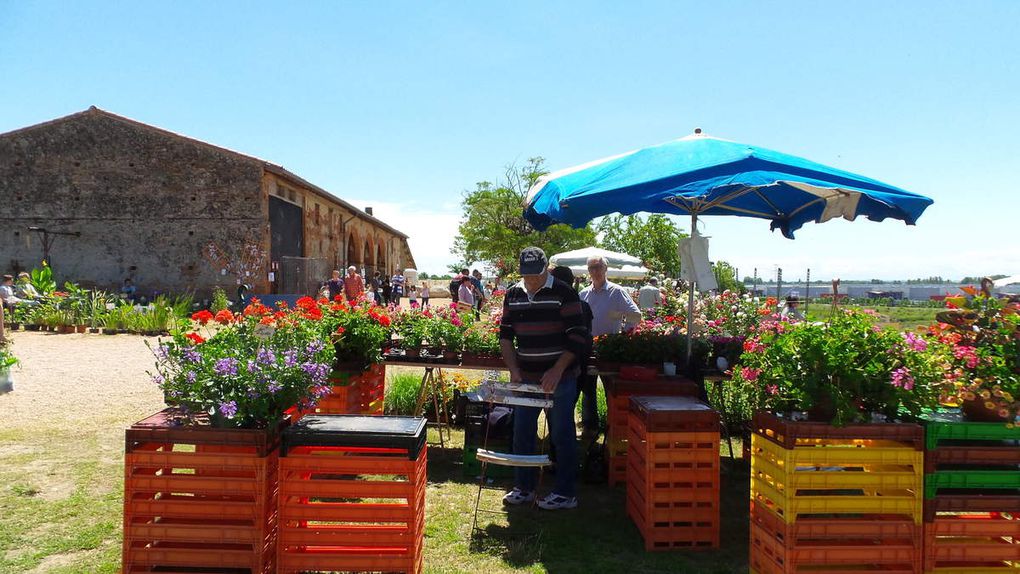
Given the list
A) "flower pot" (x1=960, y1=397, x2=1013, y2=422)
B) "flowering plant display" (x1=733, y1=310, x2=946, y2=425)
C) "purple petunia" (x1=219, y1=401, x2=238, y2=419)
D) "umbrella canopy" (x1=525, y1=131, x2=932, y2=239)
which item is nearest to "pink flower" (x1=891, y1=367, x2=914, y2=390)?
"flowering plant display" (x1=733, y1=310, x2=946, y2=425)

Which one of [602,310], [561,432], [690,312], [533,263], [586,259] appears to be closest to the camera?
[533,263]

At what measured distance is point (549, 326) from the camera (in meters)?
4.02

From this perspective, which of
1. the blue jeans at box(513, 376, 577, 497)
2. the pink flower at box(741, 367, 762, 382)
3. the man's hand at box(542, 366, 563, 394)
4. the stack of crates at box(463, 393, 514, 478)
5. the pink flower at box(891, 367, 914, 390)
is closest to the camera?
the pink flower at box(891, 367, 914, 390)

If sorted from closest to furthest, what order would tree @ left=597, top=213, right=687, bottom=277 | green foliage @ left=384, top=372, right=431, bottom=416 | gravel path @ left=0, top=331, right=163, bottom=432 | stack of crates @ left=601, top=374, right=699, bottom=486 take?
stack of crates @ left=601, top=374, right=699, bottom=486, green foliage @ left=384, top=372, right=431, bottom=416, gravel path @ left=0, top=331, right=163, bottom=432, tree @ left=597, top=213, right=687, bottom=277

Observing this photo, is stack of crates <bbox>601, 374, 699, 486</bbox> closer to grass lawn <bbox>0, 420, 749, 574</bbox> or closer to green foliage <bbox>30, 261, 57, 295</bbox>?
grass lawn <bbox>0, 420, 749, 574</bbox>

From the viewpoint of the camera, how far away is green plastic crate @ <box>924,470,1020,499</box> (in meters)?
2.71

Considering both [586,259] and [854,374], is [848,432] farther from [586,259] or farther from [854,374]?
[586,259]

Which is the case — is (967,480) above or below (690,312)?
below

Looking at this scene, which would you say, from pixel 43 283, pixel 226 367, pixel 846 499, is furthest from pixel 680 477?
pixel 43 283

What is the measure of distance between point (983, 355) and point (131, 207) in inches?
942

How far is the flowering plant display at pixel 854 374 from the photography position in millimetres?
2666

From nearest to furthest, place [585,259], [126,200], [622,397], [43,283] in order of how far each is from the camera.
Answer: [622,397] < [585,259] < [43,283] < [126,200]

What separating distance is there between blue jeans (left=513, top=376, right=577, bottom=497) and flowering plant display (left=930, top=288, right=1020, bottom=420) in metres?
2.09

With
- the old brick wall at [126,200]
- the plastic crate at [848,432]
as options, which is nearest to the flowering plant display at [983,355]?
the plastic crate at [848,432]
